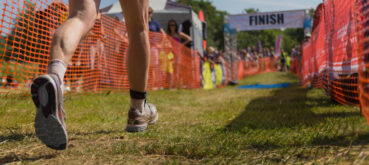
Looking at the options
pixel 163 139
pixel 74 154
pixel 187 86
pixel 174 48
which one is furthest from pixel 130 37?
pixel 187 86

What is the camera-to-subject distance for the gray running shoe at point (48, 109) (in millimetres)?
1372

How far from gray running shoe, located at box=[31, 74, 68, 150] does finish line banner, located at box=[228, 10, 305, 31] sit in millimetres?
12380

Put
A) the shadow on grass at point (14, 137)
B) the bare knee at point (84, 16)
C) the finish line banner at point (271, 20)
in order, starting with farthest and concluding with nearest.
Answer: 1. the finish line banner at point (271, 20)
2. the shadow on grass at point (14, 137)
3. the bare knee at point (84, 16)

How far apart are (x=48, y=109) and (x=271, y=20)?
12.7 metres

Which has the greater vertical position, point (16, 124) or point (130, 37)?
point (130, 37)

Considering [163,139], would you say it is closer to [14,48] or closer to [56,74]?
[56,74]

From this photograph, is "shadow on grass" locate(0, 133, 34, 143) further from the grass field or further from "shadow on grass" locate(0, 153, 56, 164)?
"shadow on grass" locate(0, 153, 56, 164)

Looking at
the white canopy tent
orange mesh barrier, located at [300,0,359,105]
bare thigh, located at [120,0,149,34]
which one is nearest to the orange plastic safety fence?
the white canopy tent

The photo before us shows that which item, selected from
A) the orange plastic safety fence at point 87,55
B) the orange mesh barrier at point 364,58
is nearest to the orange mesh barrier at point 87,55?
the orange plastic safety fence at point 87,55

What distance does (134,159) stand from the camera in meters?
1.59

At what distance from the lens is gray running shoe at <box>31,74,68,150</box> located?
54.0 inches

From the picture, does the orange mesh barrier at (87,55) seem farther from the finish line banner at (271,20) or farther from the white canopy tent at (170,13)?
the finish line banner at (271,20)

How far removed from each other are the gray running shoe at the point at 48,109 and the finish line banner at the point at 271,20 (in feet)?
40.6

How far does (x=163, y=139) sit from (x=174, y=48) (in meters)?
6.84
